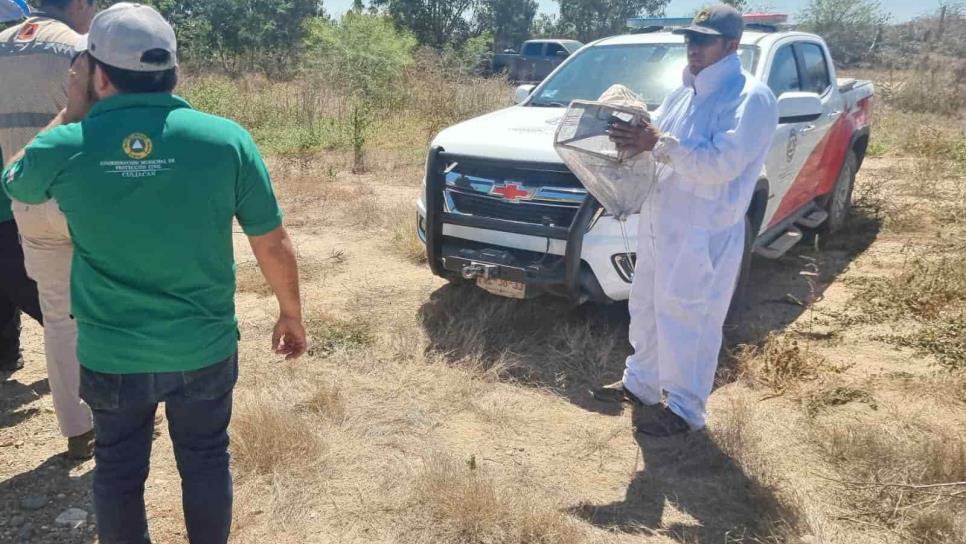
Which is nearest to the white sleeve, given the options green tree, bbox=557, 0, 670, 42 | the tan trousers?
the tan trousers

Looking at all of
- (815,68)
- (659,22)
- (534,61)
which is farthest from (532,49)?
(659,22)

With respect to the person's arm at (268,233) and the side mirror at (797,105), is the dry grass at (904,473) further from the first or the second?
the person's arm at (268,233)

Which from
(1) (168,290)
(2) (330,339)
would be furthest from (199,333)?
(2) (330,339)

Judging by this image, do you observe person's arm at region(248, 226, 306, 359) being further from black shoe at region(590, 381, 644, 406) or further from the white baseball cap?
black shoe at region(590, 381, 644, 406)

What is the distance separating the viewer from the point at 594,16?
130 ft

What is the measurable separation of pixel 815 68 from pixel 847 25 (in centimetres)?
2737

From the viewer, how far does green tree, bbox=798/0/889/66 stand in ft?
90.7

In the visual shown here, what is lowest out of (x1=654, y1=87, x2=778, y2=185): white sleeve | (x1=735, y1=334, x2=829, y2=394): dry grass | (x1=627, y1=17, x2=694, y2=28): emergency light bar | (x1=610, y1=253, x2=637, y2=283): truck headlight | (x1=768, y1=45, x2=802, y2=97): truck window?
(x1=735, y1=334, x2=829, y2=394): dry grass

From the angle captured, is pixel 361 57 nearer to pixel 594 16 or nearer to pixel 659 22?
pixel 659 22

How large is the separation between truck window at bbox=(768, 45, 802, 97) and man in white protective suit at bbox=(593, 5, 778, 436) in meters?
2.04

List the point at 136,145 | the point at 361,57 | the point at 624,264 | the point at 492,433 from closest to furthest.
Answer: the point at 136,145, the point at 492,433, the point at 624,264, the point at 361,57

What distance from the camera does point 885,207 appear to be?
24.7 ft

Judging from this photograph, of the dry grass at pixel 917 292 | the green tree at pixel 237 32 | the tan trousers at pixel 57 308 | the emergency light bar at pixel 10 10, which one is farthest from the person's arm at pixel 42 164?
the green tree at pixel 237 32

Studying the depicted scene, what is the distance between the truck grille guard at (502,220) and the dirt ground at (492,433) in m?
0.50
